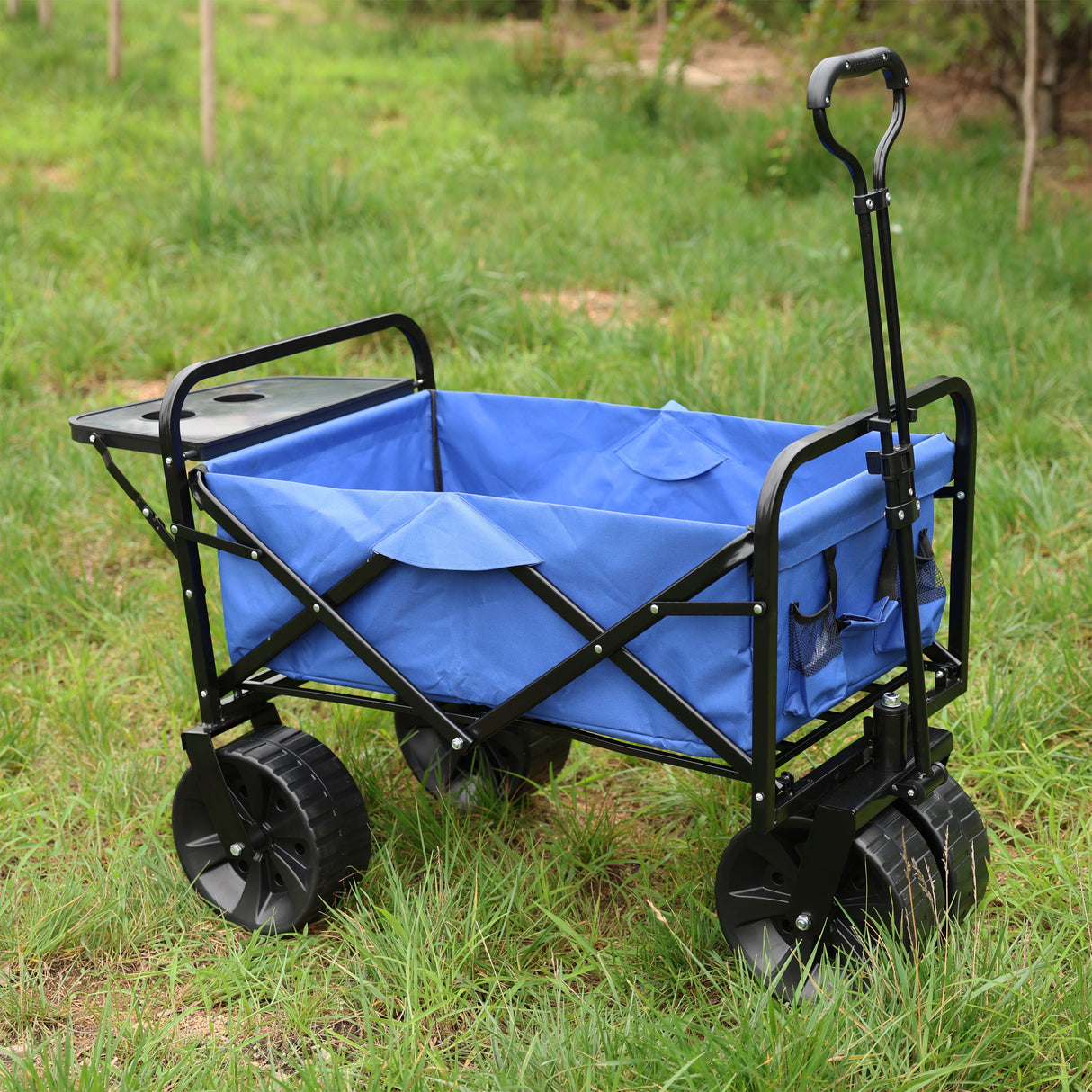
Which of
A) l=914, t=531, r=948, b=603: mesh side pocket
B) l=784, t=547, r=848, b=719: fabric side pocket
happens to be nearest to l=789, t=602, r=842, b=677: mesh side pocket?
l=784, t=547, r=848, b=719: fabric side pocket

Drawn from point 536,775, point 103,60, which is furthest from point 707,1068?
point 103,60

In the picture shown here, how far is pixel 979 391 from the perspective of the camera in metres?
4.12

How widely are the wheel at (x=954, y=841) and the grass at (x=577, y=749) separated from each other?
0.32 feet

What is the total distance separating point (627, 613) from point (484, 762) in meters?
0.94

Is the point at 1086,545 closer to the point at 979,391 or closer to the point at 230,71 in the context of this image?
the point at 979,391

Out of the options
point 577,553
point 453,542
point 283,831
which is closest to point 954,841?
point 577,553

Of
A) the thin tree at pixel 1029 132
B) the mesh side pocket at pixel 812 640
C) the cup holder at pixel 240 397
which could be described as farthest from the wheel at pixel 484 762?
the thin tree at pixel 1029 132

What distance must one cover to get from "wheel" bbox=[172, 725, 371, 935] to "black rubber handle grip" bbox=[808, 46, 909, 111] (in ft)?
4.58

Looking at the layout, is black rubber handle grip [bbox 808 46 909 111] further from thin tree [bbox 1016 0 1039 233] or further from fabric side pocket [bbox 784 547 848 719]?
thin tree [bbox 1016 0 1039 233]

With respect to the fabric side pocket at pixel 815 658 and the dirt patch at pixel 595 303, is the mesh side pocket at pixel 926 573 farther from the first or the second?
the dirt patch at pixel 595 303

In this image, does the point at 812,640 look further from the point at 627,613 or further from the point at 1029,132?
the point at 1029,132

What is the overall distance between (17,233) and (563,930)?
15.9 ft

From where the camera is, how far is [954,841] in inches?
77.5

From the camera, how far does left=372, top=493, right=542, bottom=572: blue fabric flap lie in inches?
72.9
